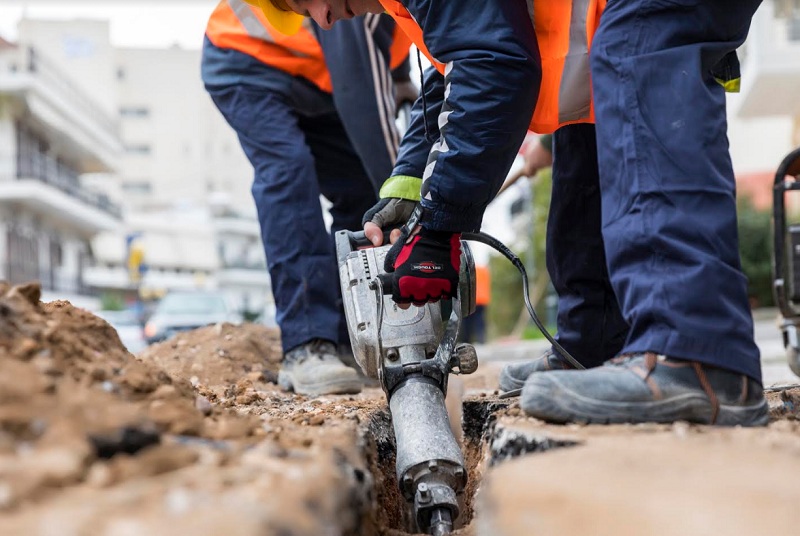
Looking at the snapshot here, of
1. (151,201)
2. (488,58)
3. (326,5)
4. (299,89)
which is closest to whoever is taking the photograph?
(488,58)

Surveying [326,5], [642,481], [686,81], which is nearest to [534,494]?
[642,481]

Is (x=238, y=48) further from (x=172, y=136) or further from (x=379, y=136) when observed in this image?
(x=172, y=136)

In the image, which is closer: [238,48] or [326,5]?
[326,5]

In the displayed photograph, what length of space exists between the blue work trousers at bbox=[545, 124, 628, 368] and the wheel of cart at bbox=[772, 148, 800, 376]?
43.2 inches

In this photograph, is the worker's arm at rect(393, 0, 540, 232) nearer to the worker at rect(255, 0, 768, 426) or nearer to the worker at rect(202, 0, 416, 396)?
the worker at rect(255, 0, 768, 426)

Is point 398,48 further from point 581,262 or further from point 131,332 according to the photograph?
point 131,332

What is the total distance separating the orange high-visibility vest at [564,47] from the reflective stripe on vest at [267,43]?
1425 mm

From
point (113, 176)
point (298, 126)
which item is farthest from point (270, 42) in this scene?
point (113, 176)

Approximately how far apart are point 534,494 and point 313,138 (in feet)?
9.34

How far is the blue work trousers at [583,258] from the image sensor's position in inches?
96.8

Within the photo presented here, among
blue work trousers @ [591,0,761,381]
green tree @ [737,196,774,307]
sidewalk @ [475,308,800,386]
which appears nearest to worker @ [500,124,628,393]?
blue work trousers @ [591,0,761,381]

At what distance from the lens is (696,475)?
1154 mm

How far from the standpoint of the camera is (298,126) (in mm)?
3631

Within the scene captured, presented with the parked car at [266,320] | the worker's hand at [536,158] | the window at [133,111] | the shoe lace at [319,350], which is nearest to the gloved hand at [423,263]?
the shoe lace at [319,350]
